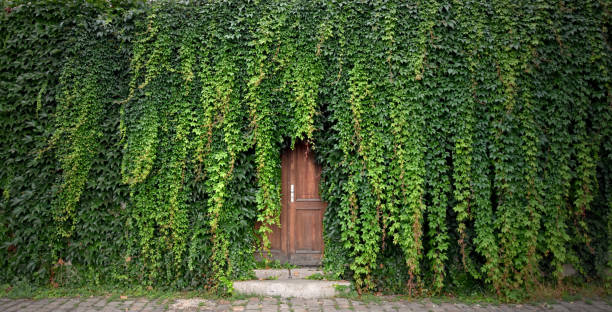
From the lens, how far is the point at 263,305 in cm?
435

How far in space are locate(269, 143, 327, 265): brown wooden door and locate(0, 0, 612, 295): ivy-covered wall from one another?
298 millimetres

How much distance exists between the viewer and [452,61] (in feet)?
15.8

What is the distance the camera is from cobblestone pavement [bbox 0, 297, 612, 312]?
4234 millimetres

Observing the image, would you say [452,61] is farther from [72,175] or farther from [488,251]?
[72,175]

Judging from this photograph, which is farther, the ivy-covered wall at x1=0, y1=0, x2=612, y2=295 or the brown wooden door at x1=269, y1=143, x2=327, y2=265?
the brown wooden door at x1=269, y1=143, x2=327, y2=265

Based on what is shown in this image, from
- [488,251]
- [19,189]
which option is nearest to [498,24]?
[488,251]

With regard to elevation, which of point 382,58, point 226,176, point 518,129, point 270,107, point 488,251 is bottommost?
point 488,251

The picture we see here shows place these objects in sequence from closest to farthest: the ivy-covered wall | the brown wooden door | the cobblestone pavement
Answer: the cobblestone pavement → the ivy-covered wall → the brown wooden door

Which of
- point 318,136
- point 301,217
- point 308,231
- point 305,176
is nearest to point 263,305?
point 308,231

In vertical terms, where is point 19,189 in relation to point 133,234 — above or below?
above

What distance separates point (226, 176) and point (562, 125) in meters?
5.25

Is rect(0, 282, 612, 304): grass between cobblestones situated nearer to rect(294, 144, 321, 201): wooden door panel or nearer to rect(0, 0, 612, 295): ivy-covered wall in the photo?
rect(0, 0, 612, 295): ivy-covered wall

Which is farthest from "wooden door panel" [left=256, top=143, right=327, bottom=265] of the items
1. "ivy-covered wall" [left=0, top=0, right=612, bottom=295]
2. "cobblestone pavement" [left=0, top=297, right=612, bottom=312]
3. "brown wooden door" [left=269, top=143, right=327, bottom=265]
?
"cobblestone pavement" [left=0, top=297, right=612, bottom=312]

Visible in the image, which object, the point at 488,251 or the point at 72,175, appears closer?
the point at 488,251
